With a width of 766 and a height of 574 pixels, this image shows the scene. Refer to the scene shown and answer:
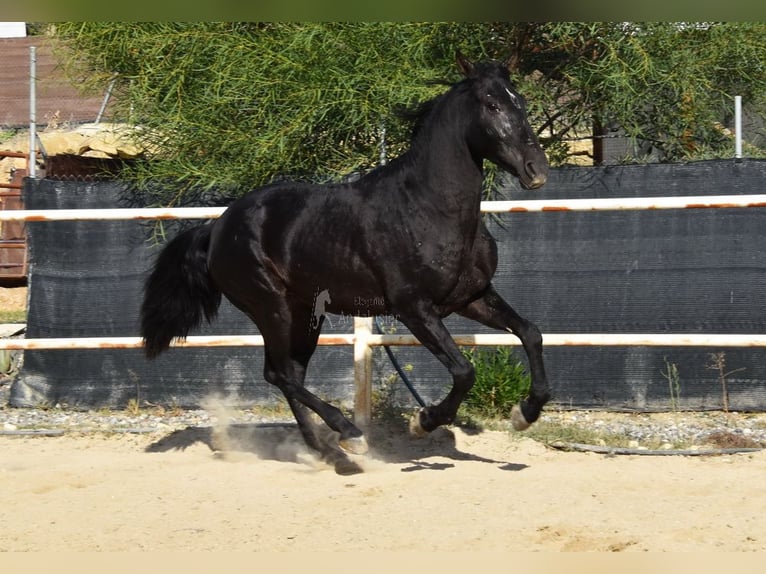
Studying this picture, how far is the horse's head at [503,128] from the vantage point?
4.61 meters

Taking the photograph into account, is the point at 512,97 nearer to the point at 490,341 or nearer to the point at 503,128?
the point at 503,128

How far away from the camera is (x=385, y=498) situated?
15.1ft

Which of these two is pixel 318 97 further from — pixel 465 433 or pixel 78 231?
pixel 465 433

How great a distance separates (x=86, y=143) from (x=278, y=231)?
1101 cm

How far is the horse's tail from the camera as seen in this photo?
584 cm

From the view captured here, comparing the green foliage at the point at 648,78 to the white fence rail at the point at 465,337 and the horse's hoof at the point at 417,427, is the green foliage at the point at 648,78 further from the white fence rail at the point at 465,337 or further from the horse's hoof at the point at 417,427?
the horse's hoof at the point at 417,427

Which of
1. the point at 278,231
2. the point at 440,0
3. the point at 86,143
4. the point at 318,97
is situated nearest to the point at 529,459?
the point at 278,231

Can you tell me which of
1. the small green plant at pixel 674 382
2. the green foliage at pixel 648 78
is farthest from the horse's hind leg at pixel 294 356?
the green foliage at pixel 648 78

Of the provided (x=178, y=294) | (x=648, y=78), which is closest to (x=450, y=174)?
(x=178, y=294)

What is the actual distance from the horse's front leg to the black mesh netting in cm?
170

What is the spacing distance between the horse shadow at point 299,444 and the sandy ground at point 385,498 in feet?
0.06

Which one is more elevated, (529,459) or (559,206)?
(559,206)

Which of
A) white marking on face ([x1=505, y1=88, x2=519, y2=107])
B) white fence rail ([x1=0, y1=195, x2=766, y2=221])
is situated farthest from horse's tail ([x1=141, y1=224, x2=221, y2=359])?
white marking on face ([x1=505, y1=88, x2=519, y2=107])

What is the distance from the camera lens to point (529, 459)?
5.44 metres
